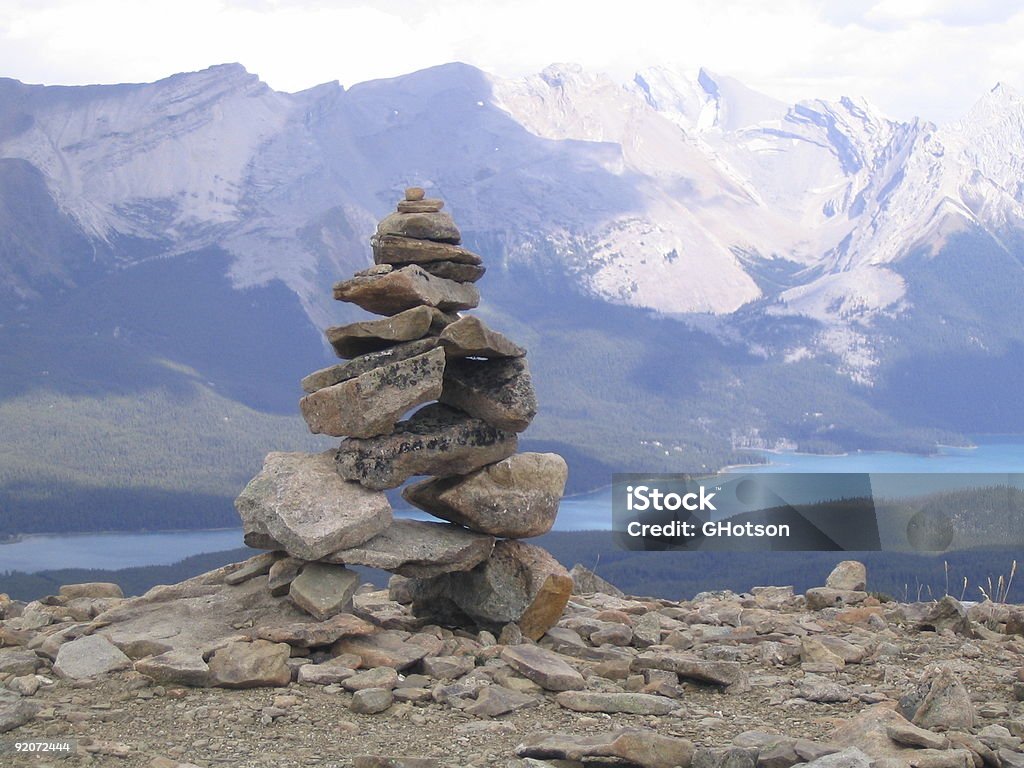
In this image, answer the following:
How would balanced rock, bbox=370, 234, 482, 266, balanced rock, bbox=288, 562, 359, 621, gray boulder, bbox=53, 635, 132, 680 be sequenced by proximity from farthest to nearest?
balanced rock, bbox=370, 234, 482, 266
balanced rock, bbox=288, 562, 359, 621
gray boulder, bbox=53, 635, 132, 680

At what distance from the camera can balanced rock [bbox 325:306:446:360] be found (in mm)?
22703

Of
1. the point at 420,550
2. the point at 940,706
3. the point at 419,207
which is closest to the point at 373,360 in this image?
the point at 419,207

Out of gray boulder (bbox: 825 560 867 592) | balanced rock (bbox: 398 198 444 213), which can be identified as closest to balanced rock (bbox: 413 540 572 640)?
balanced rock (bbox: 398 198 444 213)

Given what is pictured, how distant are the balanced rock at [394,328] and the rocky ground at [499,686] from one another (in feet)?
14.2

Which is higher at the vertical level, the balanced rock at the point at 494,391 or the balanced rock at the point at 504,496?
the balanced rock at the point at 494,391

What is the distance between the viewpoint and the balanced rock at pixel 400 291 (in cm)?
2283

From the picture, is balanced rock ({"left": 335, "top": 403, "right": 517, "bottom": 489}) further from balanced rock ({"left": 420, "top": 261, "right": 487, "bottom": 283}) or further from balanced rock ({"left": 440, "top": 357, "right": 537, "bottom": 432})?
balanced rock ({"left": 420, "top": 261, "right": 487, "bottom": 283})

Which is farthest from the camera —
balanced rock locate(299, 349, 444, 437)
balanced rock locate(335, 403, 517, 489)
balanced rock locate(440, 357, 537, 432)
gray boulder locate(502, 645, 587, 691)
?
balanced rock locate(440, 357, 537, 432)

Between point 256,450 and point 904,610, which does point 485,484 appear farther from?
point 256,450

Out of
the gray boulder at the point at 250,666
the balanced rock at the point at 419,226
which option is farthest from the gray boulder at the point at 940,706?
the balanced rock at the point at 419,226

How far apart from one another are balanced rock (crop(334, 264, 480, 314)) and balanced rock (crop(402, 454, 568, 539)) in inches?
115

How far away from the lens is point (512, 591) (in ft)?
74.9

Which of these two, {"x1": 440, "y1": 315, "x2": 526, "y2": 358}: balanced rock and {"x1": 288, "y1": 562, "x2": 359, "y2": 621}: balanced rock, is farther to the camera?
{"x1": 440, "y1": 315, "x2": 526, "y2": 358}: balanced rock

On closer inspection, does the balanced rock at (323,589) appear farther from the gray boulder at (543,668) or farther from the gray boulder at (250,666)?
the gray boulder at (543,668)
